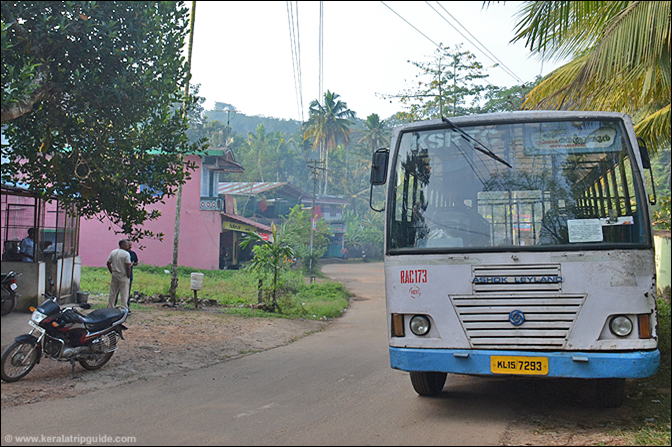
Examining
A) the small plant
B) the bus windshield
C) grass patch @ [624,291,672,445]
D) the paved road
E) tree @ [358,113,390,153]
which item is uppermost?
tree @ [358,113,390,153]

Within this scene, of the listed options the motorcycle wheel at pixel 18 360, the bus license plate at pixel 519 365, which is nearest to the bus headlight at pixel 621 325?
the bus license plate at pixel 519 365

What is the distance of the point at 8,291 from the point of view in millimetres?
11211

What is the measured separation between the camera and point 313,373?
802 centimetres

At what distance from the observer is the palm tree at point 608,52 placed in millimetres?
6480

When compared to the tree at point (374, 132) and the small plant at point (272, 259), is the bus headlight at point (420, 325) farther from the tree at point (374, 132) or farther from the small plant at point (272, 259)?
the tree at point (374, 132)

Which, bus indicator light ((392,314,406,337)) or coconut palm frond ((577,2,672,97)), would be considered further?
coconut palm frond ((577,2,672,97))

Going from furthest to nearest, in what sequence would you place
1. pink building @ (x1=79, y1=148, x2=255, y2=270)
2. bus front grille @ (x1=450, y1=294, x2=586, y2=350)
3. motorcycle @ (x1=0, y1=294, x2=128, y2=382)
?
pink building @ (x1=79, y1=148, x2=255, y2=270) < motorcycle @ (x1=0, y1=294, x2=128, y2=382) < bus front grille @ (x1=450, y1=294, x2=586, y2=350)

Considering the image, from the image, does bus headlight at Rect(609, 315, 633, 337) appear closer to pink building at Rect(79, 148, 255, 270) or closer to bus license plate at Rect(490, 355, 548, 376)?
bus license plate at Rect(490, 355, 548, 376)

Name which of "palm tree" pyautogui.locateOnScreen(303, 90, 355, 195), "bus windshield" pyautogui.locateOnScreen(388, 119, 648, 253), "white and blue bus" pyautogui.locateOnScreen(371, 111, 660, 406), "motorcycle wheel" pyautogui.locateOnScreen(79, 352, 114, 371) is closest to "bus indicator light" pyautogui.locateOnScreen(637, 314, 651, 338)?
"white and blue bus" pyautogui.locateOnScreen(371, 111, 660, 406)

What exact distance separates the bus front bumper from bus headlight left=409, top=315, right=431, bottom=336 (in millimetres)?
166

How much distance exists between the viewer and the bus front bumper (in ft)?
15.9

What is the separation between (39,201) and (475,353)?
10.7 m

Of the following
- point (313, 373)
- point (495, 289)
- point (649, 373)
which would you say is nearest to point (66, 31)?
point (313, 373)

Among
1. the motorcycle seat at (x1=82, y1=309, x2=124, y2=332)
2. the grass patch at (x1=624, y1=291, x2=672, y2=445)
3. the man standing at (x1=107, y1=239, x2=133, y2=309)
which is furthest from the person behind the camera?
the man standing at (x1=107, y1=239, x2=133, y2=309)
